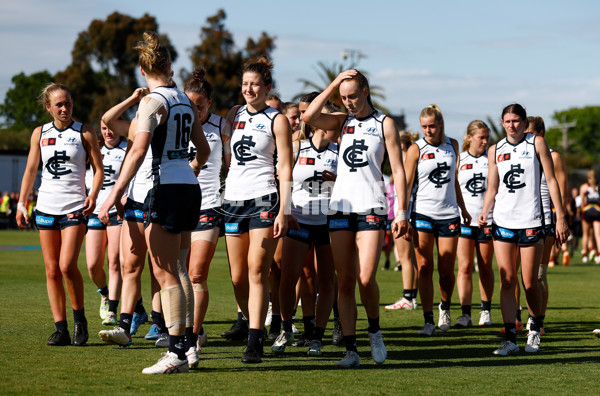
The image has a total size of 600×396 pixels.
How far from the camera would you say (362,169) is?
7.14 meters

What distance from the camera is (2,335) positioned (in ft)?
27.1

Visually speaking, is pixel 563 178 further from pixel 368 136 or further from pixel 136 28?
pixel 136 28

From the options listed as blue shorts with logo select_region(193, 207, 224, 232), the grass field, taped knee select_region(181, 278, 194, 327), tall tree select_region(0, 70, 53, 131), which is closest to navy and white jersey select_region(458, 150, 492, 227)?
the grass field

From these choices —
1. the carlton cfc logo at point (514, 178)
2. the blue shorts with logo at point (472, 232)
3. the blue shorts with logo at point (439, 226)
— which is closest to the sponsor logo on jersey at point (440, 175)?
the blue shorts with logo at point (439, 226)

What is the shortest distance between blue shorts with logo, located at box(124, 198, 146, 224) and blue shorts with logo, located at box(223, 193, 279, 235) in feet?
2.84

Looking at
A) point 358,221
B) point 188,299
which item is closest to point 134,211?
point 188,299

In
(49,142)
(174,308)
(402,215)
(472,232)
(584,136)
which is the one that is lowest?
(174,308)

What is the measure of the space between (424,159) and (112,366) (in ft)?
16.1

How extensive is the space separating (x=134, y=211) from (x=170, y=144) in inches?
57.8

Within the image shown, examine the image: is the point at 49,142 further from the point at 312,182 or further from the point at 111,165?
the point at 312,182

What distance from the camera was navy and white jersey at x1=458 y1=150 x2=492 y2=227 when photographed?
35.7 feet

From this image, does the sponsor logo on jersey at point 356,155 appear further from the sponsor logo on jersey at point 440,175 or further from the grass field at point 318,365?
the sponsor logo on jersey at point 440,175

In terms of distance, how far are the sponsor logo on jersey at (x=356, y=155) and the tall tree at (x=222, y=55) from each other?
1793 inches

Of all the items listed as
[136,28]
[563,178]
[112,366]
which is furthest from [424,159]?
[136,28]
